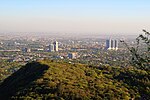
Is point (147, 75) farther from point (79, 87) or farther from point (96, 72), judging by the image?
point (96, 72)

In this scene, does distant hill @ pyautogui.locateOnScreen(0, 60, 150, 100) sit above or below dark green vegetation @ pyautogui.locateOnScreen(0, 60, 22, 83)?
above

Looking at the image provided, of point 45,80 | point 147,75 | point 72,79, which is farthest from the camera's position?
point 72,79

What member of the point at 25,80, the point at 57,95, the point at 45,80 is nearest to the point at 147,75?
the point at 57,95

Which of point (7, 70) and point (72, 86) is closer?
point (72, 86)

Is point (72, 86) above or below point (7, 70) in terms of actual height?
above

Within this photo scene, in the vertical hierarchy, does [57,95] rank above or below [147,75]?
below

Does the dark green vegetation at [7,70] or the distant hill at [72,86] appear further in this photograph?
the dark green vegetation at [7,70]

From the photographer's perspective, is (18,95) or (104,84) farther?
(104,84)

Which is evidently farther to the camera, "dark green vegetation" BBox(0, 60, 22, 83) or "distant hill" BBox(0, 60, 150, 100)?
"dark green vegetation" BBox(0, 60, 22, 83)

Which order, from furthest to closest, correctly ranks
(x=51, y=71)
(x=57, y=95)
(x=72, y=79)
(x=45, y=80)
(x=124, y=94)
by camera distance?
(x=51, y=71)
(x=72, y=79)
(x=45, y=80)
(x=124, y=94)
(x=57, y=95)

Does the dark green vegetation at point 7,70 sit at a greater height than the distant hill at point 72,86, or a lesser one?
lesser
